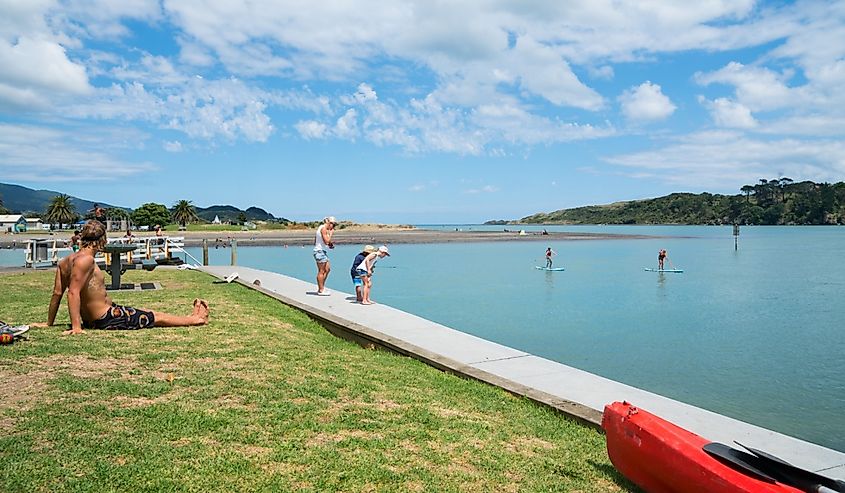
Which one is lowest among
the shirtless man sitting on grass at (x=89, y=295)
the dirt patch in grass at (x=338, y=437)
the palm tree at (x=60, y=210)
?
the dirt patch in grass at (x=338, y=437)

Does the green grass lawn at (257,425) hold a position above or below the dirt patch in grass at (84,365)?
below

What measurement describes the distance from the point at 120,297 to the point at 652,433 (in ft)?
36.0

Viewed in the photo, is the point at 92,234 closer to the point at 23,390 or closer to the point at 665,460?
the point at 23,390

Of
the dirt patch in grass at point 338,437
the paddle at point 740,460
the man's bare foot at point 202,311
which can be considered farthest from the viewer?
the man's bare foot at point 202,311

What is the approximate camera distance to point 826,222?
165 metres

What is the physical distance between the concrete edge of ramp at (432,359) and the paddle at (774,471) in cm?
187

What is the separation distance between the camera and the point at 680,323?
1820 cm

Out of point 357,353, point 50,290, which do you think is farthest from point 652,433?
point 50,290

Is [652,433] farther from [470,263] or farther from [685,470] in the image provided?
[470,263]

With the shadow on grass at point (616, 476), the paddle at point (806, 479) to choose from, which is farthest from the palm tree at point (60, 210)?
the paddle at point (806, 479)

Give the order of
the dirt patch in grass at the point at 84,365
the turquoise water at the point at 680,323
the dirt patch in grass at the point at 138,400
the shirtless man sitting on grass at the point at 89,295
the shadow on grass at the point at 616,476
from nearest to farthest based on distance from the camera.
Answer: the shadow on grass at the point at 616,476 < the dirt patch in grass at the point at 138,400 < the dirt patch in grass at the point at 84,365 < the shirtless man sitting on grass at the point at 89,295 < the turquoise water at the point at 680,323

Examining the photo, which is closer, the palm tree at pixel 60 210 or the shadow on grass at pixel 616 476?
the shadow on grass at pixel 616 476

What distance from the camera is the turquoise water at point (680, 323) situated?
1017 cm

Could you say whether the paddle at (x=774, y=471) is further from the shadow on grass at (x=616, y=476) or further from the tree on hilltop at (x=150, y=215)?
the tree on hilltop at (x=150, y=215)
